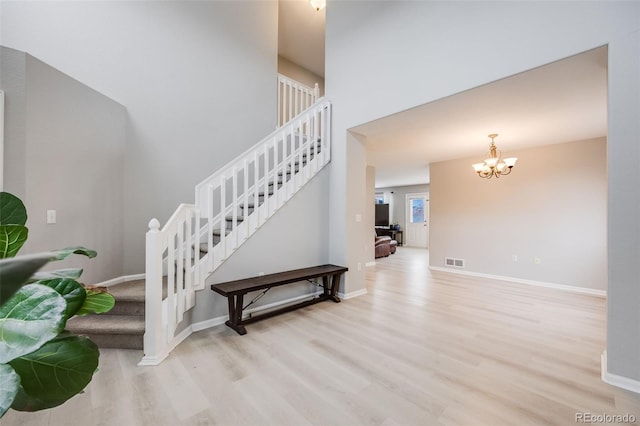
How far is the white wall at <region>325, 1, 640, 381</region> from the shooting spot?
2.00m

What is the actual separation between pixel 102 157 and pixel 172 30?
7.04ft

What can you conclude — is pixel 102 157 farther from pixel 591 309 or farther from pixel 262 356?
pixel 591 309

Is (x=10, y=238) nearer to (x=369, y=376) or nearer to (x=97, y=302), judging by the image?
(x=97, y=302)

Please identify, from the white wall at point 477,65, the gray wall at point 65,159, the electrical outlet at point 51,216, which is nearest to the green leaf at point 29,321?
the gray wall at point 65,159

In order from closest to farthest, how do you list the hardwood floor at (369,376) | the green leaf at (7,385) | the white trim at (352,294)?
the green leaf at (7,385) < the hardwood floor at (369,376) < the white trim at (352,294)

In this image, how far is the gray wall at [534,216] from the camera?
4.34 metres

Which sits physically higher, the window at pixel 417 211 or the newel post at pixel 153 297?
the window at pixel 417 211

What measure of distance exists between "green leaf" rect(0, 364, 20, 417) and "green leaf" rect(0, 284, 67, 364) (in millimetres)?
18

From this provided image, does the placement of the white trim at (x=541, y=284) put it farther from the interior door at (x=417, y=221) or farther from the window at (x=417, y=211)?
the window at (x=417, y=211)

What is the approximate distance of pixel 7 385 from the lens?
1.25 feet

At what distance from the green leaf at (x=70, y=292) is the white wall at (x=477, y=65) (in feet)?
10.2

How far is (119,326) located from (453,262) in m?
5.91

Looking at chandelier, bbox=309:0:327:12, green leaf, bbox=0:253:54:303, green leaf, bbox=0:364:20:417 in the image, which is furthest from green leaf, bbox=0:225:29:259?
chandelier, bbox=309:0:327:12

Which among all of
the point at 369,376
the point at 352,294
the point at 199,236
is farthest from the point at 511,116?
the point at 199,236
